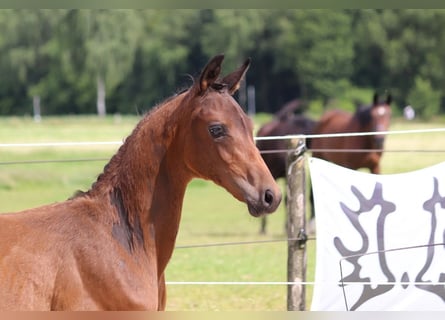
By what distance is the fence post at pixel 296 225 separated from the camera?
20.0 ft

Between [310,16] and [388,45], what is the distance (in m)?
6.60

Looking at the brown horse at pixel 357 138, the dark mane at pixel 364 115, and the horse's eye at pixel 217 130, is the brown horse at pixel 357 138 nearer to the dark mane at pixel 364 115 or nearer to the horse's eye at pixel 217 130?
the dark mane at pixel 364 115

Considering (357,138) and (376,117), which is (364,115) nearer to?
(376,117)

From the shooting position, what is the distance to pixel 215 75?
3938 millimetres

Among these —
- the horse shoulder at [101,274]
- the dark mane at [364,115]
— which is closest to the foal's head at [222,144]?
the horse shoulder at [101,274]

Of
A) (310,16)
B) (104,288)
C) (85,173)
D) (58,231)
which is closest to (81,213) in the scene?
(58,231)

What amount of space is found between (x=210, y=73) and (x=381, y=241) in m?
2.35

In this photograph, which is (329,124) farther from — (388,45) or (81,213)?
(388,45)

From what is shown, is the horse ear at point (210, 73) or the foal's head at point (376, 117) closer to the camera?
the horse ear at point (210, 73)

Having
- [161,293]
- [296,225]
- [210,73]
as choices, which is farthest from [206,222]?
[210,73]

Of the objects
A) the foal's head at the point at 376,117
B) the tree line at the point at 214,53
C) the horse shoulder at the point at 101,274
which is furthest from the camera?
the tree line at the point at 214,53

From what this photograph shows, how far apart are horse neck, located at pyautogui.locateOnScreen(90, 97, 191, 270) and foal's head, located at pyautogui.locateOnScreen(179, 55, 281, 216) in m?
0.11

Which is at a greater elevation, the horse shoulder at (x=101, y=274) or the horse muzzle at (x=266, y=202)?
the horse muzzle at (x=266, y=202)

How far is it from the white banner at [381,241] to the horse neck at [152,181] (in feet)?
6.36
